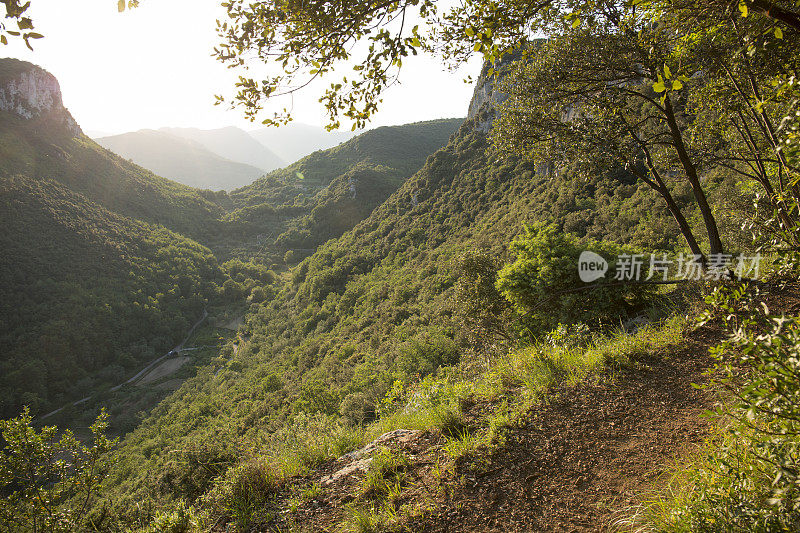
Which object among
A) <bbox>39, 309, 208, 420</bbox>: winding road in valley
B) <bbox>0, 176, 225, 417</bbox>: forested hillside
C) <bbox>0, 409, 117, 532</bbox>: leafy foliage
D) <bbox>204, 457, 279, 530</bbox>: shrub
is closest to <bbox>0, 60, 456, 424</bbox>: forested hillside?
<bbox>0, 176, 225, 417</bbox>: forested hillside

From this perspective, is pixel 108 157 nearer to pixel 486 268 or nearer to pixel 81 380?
pixel 81 380

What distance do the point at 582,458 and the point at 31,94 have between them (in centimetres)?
12069

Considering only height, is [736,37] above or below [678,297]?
above

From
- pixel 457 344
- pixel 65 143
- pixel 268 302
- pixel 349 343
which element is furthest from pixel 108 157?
pixel 457 344

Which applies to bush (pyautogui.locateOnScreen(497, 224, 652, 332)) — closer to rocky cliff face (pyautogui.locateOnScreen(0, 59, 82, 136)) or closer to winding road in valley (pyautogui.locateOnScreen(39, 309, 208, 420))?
winding road in valley (pyautogui.locateOnScreen(39, 309, 208, 420))

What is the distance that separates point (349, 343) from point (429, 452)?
32474 millimetres

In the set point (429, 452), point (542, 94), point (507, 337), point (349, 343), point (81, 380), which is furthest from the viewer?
point (81, 380)

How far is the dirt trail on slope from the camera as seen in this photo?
256cm

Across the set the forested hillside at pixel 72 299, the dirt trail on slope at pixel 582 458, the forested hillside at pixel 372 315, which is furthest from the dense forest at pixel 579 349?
the forested hillside at pixel 72 299

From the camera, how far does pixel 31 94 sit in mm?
78125

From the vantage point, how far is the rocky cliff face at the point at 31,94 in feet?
244

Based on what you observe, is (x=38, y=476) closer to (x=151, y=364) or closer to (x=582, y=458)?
(x=582, y=458)

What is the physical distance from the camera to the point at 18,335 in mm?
55688

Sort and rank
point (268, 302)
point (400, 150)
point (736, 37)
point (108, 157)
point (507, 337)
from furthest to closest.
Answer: point (400, 150) < point (108, 157) < point (268, 302) < point (507, 337) < point (736, 37)
